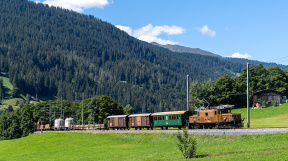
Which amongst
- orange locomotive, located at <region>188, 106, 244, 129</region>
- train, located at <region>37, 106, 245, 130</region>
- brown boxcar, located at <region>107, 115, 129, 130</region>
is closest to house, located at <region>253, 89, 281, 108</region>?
train, located at <region>37, 106, 245, 130</region>

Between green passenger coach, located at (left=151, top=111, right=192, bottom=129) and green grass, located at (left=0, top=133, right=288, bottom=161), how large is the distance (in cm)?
788

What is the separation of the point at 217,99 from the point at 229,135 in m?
68.4

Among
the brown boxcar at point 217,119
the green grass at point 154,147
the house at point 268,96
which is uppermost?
the house at point 268,96

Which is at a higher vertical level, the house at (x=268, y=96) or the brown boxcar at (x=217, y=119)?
the house at (x=268, y=96)

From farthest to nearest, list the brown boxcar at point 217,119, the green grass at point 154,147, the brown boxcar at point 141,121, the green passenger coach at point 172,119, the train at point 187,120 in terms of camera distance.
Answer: the brown boxcar at point 141,121, the green passenger coach at point 172,119, the train at point 187,120, the brown boxcar at point 217,119, the green grass at point 154,147

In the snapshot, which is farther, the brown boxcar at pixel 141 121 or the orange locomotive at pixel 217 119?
the brown boxcar at pixel 141 121

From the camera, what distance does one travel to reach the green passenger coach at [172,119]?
58.9 meters

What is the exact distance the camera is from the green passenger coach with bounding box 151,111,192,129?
58906 millimetres

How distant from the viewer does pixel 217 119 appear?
5184 cm

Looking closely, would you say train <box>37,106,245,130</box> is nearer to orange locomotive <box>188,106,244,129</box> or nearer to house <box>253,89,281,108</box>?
orange locomotive <box>188,106,244,129</box>

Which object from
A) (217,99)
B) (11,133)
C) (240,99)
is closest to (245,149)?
(217,99)

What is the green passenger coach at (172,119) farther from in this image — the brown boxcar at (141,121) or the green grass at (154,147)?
the green grass at (154,147)

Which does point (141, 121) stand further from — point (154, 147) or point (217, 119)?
point (154, 147)

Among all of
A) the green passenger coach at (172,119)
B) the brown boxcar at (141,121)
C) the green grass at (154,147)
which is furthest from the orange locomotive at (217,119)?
the brown boxcar at (141,121)
